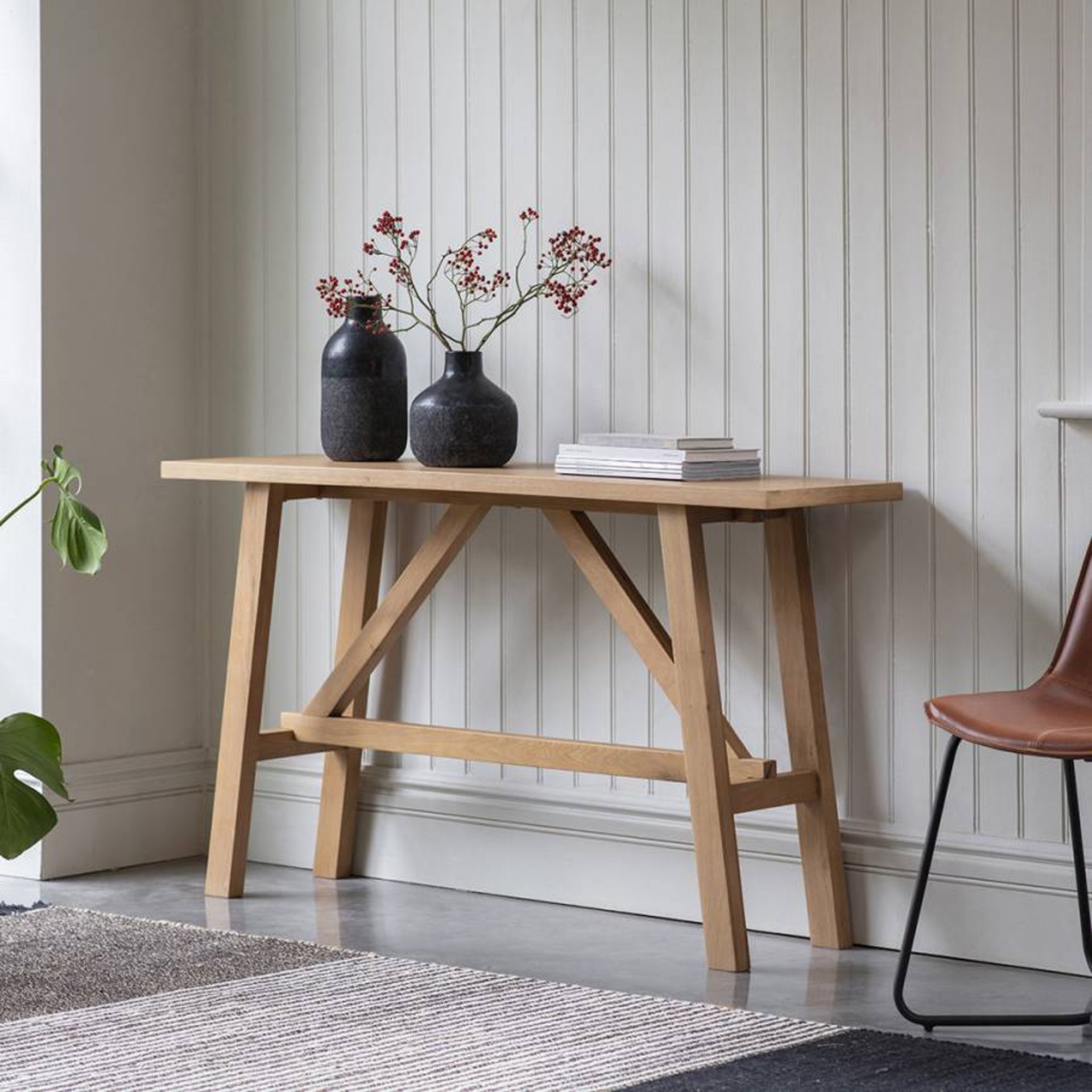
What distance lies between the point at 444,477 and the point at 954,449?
850mm

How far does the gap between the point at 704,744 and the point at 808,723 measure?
29 centimetres

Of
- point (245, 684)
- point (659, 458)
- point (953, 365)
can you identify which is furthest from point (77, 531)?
point (953, 365)

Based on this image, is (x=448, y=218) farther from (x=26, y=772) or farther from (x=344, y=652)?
(x=26, y=772)

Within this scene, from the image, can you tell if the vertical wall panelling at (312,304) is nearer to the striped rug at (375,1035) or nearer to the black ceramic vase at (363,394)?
the black ceramic vase at (363,394)

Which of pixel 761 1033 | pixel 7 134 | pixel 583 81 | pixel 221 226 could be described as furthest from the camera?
pixel 221 226

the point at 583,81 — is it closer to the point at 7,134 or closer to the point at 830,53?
the point at 830,53

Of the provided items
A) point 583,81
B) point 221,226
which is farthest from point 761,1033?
point 221,226

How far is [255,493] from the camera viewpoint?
3.70m

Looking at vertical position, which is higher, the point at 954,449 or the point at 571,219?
the point at 571,219

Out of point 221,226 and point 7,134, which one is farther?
point 221,226

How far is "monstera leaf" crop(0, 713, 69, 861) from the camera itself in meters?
3.17

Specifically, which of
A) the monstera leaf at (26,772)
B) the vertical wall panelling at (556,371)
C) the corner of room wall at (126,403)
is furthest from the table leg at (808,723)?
the corner of room wall at (126,403)

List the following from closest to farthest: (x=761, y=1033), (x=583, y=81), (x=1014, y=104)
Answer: (x=761, y=1033)
(x=1014, y=104)
(x=583, y=81)

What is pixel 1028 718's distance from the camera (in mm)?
2738
